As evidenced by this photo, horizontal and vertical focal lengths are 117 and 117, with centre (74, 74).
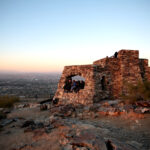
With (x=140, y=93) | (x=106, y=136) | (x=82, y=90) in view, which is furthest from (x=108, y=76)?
(x=106, y=136)

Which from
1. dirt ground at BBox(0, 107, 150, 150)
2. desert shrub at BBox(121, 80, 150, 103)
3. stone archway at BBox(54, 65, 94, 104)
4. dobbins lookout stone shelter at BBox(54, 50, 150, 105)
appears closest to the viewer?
dirt ground at BBox(0, 107, 150, 150)

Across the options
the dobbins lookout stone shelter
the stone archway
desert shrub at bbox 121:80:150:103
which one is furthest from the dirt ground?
the dobbins lookout stone shelter

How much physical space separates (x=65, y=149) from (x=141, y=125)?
4.04 meters

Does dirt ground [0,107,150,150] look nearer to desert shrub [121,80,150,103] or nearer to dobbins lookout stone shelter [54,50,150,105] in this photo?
desert shrub [121,80,150,103]


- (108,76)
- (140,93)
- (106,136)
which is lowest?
(106,136)

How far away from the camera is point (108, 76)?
10891 mm

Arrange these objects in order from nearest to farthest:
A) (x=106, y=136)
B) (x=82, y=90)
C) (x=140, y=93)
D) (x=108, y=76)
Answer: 1. (x=106, y=136)
2. (x=140, y=93)
3. (x=82, y=90)
4. (x=108, y=76)

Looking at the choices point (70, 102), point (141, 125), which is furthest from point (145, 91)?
point (70, 102)

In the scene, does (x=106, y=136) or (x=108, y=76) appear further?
(x=108, y=76)

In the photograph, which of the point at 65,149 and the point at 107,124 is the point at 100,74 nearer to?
the point at 107,124

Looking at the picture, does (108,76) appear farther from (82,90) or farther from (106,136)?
(106,136)

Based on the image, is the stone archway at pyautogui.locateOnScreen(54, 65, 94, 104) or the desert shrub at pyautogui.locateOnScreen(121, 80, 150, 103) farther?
the stone archway at pyautogui.locateOnScreen(54, 65, 94, 104)

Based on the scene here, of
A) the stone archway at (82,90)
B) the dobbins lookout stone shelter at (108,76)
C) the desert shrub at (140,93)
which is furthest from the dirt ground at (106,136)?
the dobbins lookout stone shelter at (108,76)

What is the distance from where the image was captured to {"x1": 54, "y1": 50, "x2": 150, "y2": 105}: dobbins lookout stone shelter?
10.2 m
